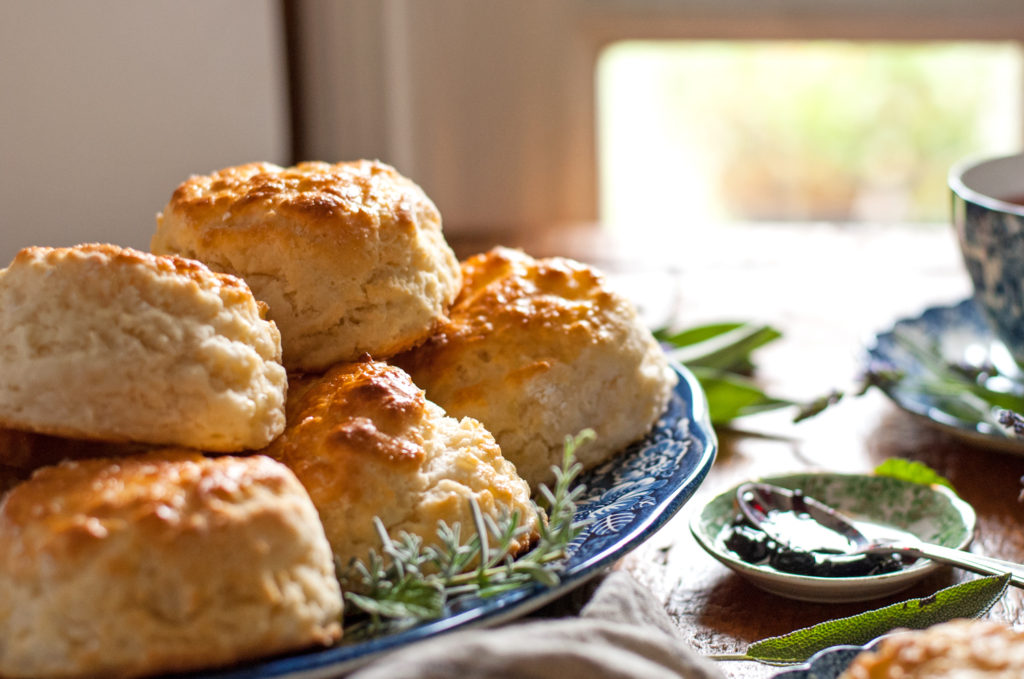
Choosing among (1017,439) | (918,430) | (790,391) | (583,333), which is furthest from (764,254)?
(583,333)

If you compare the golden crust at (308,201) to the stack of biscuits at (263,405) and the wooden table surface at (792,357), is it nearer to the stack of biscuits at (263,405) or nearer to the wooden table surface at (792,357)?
the stack of biscuits at (263,405)

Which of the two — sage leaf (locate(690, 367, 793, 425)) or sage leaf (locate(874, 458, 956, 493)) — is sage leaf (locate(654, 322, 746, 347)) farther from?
sage leaf (locate(874, 458, 956, 493))

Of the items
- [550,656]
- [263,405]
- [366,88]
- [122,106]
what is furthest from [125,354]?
[366,88]

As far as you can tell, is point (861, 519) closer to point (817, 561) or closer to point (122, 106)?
point (817, 561)

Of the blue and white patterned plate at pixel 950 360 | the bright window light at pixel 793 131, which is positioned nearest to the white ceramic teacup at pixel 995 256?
the blue and white patterned plate at pixel 950 360

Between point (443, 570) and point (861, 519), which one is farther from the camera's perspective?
point (861, 519)

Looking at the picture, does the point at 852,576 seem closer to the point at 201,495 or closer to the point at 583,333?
the point at 583,333
